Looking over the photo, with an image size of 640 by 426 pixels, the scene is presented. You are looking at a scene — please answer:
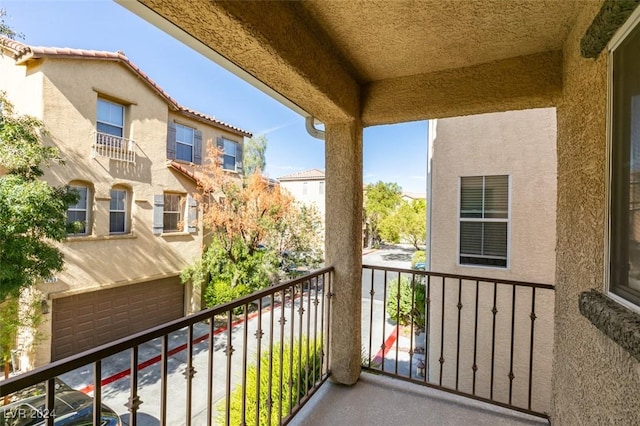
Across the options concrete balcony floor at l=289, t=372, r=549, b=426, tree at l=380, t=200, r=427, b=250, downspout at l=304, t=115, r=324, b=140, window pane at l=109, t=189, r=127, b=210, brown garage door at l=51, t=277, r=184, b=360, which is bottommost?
brown garage door at l=51, t=277, r=184, b=360

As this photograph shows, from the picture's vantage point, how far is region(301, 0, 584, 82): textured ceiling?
4.16ft

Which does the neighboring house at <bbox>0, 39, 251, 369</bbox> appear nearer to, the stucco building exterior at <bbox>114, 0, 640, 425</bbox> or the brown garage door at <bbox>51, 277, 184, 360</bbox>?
the brown garage door at <bbox>51, 277, 184, 360</bbox>

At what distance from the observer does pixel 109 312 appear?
674 cm

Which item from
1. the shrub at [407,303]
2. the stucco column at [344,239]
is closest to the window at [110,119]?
the stucco column at [344,239]

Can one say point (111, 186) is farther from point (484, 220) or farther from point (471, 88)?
point (484, 220)

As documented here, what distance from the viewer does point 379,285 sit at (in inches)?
468

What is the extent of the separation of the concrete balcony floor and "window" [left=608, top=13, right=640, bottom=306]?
1399 millimetres

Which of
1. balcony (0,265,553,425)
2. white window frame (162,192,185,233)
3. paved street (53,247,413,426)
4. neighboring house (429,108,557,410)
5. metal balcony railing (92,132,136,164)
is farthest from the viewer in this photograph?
white window frame (162,192,185,233)

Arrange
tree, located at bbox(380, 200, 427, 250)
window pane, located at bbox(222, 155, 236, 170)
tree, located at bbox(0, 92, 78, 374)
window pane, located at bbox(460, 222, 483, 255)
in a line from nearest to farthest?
window pane, located at bbox(460, 222, 483, 255) → tree, located at bbox(0, 92, 78, 374) → window pane, located at bbox(222, 155, 236, 170) → tree, located at bbox(380, 200, 427, 250)

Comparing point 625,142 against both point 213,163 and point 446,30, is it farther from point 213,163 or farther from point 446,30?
point 213,163

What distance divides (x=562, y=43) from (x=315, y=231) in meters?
8.34

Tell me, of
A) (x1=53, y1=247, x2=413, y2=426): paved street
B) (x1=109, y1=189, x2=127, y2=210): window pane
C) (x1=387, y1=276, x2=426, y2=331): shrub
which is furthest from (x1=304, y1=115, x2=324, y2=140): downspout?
(x1=109, y1=189, x2=127, y2=210): window pane

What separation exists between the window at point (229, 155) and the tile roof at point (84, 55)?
94 centimetres

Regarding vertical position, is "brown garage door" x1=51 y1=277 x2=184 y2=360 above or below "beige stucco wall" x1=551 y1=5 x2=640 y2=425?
below
